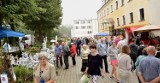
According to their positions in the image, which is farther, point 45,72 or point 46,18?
point 46,18

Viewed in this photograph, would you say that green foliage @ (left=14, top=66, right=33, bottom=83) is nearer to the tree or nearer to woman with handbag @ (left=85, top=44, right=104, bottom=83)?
woman with handbag @ (left=85, top=44, right=104, bottom=83)

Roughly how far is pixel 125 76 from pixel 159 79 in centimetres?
194

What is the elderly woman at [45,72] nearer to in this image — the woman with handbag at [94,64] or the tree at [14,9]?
the woman with handbag at [94,64]

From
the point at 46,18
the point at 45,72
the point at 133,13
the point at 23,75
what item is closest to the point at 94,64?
the point at 45,72

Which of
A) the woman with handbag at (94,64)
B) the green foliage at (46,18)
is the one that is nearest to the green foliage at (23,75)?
the woman with handbag at (94,64)

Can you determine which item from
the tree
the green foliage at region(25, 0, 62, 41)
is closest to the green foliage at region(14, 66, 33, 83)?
the tree

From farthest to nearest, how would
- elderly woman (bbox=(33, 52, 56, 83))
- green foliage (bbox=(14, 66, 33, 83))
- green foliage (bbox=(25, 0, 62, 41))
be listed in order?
green foliage (bbox=(25, 0, 62, 41)) < green foliage (bbox=(14, 66, 33, 83)) < elderly woman (bbox=(33, 52, 56, 83))

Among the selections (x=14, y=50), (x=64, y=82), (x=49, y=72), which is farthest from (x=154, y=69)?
(x=14, y=50)

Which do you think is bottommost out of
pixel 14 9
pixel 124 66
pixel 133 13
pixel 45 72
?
pixel 124 66

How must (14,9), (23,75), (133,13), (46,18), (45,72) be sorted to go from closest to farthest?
(45,72) → (23,75) → (14,9) → (133,13) → (46,18)

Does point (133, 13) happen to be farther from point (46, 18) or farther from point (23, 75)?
point (23, 75)

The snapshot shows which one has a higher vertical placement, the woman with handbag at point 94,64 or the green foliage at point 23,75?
the woman with handbag at point 94,64

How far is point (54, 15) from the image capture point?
41438 mm

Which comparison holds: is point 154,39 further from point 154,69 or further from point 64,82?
point 154,69
